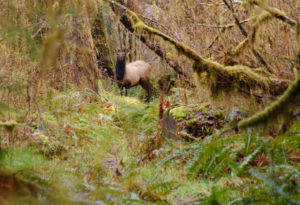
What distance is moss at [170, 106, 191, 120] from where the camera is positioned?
6266mm

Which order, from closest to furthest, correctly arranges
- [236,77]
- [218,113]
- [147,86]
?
[236,77]
[218,113]
[147,86]

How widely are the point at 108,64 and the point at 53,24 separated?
11235 mm

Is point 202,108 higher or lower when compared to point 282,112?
lower

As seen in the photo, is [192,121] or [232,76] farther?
[192,121]

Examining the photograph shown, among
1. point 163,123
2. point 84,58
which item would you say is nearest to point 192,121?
point 163,123

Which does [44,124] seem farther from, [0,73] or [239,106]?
[239,106]

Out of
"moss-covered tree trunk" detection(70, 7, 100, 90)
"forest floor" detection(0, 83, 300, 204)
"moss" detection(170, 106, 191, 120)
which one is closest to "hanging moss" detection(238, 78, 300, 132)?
→ "forest floor" detection(0, 83, 300, 204)

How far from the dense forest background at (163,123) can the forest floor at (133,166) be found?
0.01m

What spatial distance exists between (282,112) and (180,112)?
4.00 meters

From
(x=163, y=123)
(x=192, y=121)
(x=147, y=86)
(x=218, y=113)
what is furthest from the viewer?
(x=147, y=86)

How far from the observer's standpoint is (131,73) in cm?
1359

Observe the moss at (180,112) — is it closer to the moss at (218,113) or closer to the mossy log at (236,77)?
the moss at (218,113)

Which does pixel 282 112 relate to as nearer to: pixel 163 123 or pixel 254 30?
pixel 254 30

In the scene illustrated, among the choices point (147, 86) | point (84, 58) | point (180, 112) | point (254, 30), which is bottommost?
point (147, 86)
